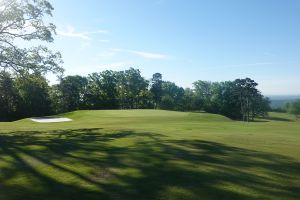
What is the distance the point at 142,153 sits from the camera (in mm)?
14953

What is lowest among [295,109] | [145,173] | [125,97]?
[145,173]

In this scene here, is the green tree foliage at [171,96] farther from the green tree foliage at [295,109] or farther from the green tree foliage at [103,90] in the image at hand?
the green tree foliage at [295,109]

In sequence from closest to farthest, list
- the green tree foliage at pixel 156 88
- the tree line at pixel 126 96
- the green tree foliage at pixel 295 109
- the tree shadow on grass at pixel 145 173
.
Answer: the tree shadow on grass at pixel 145 173 → the tree line at pixel 126 96 → the green tree foliage at pixel 156 88 → the green tree foliage at pixel 295 109

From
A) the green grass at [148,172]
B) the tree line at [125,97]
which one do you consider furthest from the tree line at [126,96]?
the green grass at [148,172]

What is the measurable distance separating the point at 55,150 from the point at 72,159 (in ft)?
8.42

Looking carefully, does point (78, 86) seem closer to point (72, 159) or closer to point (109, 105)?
point (109, 105)

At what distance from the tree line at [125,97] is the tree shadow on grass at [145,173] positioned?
8713 centimetres

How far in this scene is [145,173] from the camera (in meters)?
11.6

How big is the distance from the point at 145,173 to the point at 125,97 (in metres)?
119

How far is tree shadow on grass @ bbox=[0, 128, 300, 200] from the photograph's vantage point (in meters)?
9.70

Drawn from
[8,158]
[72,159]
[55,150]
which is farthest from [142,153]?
[8,158]

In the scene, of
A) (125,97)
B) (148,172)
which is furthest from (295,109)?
(148,172)

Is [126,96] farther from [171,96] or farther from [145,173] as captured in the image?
[145,173]

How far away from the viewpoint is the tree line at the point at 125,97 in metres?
105
